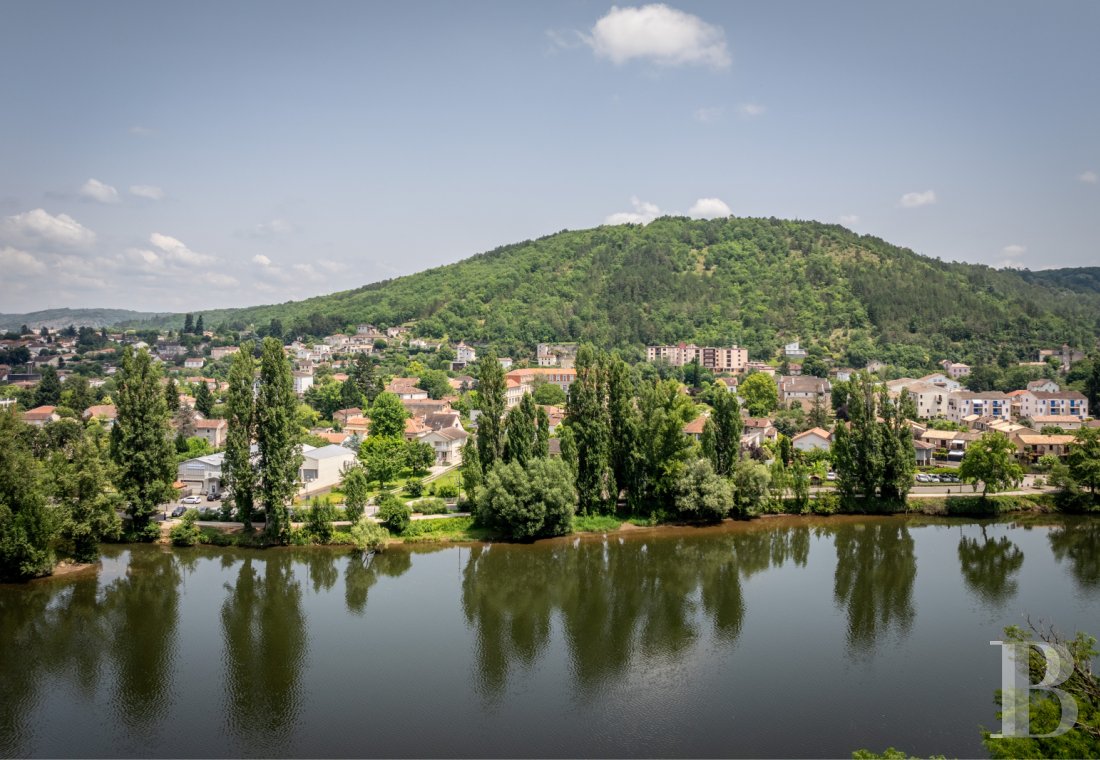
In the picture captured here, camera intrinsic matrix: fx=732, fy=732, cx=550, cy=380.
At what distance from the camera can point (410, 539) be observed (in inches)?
1075

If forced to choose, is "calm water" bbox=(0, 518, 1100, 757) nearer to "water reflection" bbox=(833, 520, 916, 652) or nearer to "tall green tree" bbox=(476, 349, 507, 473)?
"water reflection" bbox=(833, 520, 916, 652)

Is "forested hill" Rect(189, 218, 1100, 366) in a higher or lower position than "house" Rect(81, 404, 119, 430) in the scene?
higher

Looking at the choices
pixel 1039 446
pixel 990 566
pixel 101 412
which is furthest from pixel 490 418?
pixel 101 412

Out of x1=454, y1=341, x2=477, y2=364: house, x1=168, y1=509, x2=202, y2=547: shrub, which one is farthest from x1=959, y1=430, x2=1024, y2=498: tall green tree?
x1=454, y1=341, x2=477, y2=364: house

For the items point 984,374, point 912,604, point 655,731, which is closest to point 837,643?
point 912,604

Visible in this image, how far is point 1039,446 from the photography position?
39.4 metres

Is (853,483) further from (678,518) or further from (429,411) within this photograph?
(429,411)

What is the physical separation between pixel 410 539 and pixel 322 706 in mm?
11616

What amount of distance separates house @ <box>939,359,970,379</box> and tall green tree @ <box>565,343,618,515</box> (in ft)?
202

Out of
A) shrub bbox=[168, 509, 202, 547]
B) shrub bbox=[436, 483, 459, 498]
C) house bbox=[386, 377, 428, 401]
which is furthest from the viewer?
house bbox=[386, 377, 428, 401]

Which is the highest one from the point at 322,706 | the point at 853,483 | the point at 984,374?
the point at 984,374

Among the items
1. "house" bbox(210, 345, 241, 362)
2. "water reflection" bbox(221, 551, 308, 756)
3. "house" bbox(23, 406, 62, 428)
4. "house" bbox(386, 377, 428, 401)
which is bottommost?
"water reflection" bbox(221, 551, 308, 756)

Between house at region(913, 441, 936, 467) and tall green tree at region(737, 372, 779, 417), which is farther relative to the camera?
tall green tree at region(737, 372, 779, 417)

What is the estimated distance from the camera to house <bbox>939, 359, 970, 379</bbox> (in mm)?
77062
